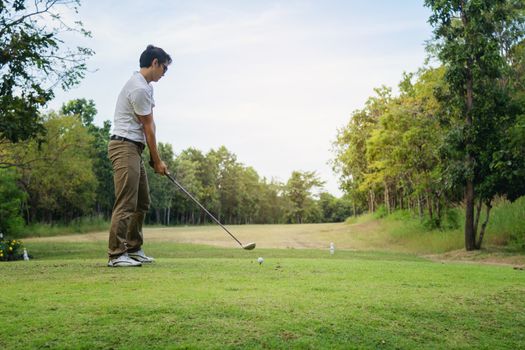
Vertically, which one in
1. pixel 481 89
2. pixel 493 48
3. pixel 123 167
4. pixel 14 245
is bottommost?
pixel 14 245

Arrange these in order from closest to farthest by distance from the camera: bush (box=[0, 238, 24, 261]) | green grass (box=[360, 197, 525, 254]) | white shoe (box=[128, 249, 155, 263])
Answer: white shoe (box=[128, 249, 155, 263]), bush (box=[0, 238, 24, 261]), green grass (box=[360, 197, 525, 254])

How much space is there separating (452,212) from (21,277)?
2272cm

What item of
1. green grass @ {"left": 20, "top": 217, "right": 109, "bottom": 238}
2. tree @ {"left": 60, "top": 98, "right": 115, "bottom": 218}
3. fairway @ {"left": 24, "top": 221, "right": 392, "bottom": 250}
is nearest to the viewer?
fairway @ {"left": 24, "top": 221, "right": 392, "bottom": 250}

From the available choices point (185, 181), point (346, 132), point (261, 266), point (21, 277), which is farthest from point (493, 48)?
point (185, 181)

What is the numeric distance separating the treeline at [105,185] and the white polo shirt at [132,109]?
921cm

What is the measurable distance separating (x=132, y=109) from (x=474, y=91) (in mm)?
14828

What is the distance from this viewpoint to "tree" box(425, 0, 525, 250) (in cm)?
1716

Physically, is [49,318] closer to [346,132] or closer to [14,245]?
[14,245]

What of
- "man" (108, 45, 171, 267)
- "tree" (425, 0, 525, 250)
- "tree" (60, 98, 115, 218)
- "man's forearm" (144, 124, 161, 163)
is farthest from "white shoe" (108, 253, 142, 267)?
"tree" (60, 98, 115, 218)

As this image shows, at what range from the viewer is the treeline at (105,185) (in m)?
31.9

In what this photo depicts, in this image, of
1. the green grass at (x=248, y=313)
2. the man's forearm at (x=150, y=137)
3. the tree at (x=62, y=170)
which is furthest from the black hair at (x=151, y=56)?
the tree at (x=62, y=170)

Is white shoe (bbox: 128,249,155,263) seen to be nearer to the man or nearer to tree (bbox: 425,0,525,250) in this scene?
the man

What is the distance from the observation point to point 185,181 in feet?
274

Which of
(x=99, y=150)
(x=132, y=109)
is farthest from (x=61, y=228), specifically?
(x=132, y=109)
